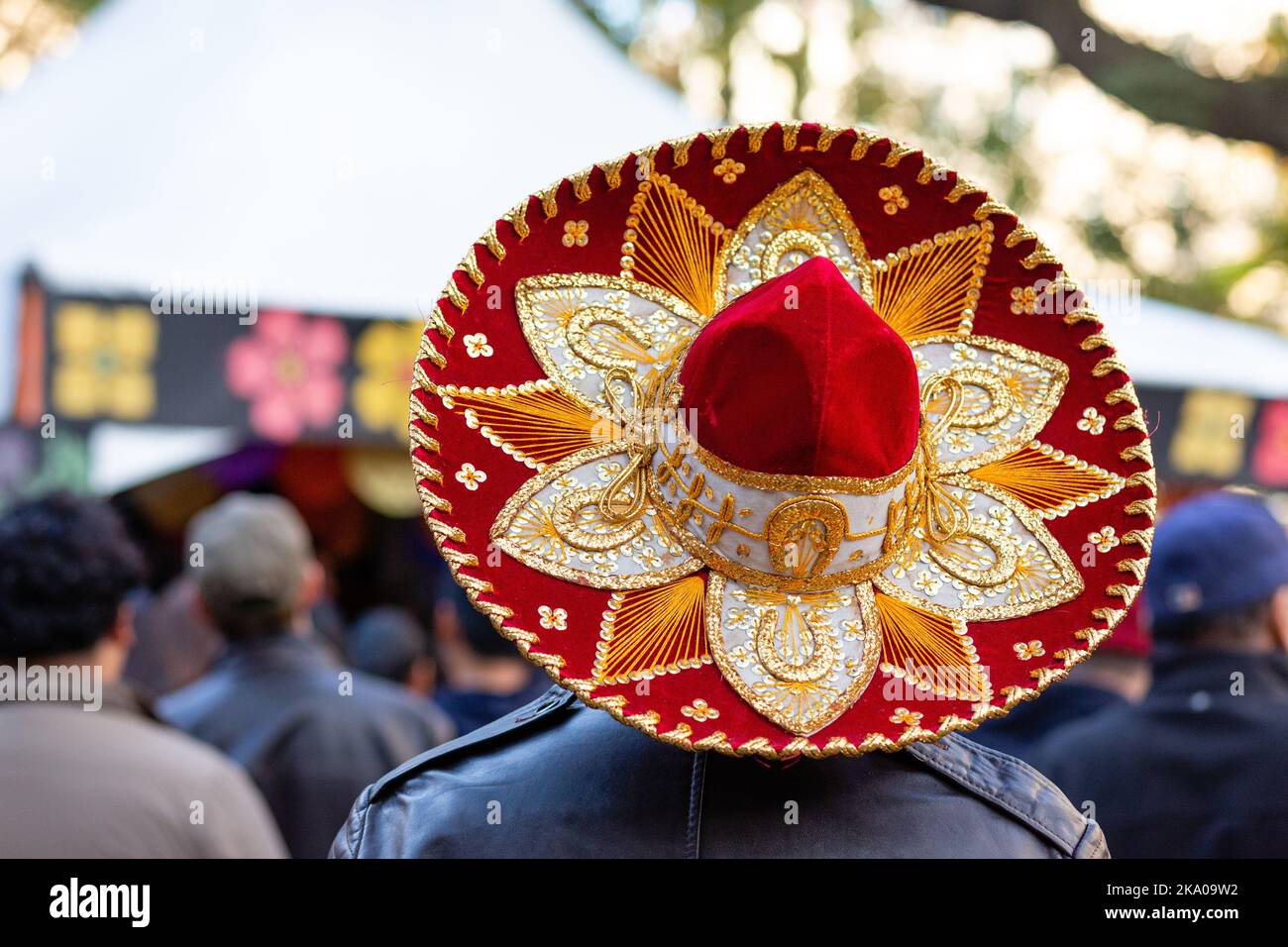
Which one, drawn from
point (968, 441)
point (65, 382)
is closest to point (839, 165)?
point (968, 441)

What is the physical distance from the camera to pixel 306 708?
148 inches

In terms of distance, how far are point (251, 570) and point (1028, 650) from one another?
2.73m

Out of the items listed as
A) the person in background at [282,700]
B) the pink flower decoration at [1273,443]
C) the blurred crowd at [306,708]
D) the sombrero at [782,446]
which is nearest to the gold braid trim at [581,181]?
the sombrero at [782,446]

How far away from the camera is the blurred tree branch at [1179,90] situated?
24.6ft

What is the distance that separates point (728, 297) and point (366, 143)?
5.64m

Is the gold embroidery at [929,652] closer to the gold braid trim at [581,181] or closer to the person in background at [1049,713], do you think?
the gold braid trim at [581,181]

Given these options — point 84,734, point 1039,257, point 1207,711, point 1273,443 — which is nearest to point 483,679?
point 84,734

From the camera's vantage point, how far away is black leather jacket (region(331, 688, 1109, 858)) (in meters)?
1.48

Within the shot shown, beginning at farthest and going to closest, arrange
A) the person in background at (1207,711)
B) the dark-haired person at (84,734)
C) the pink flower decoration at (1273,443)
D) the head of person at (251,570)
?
the pink flower decoration at (1273,443) < the head of person at (251,570) < the person in background at (1207,711) < the dark-haired person at (84,734)

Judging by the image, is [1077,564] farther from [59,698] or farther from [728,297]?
[59,698]

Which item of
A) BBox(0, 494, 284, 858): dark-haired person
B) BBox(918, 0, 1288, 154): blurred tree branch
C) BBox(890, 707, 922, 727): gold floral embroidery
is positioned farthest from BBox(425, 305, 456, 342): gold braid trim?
BBox(918, 0, 1288, 154): blurred tree branch

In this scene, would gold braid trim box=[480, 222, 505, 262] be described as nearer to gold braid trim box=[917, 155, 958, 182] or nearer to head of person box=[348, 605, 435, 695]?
gold braid trim box=[917, 155, 958, 182]

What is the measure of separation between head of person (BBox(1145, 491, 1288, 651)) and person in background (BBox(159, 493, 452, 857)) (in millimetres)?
2022

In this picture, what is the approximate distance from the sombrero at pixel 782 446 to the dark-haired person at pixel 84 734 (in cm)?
146
